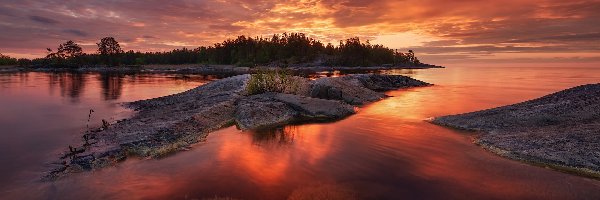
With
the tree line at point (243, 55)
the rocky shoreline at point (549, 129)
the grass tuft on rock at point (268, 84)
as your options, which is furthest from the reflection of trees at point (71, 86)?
the tree line at point (243, 55)

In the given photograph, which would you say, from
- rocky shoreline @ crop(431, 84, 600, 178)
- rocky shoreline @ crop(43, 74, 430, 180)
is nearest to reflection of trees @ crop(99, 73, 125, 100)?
rocky shoreline @ crop(43, 74, 430, 180)

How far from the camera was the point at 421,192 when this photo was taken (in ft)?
24.4

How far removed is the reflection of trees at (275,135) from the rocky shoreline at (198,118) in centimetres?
76

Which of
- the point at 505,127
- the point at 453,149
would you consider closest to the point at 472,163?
the point at 453,149

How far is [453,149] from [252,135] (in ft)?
21.3

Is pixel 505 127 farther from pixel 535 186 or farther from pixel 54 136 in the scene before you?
pixel 54 136

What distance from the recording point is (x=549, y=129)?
1114cm

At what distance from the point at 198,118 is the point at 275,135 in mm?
3505

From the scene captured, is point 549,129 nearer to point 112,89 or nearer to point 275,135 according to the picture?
point 275,135

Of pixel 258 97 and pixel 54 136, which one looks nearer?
pixel 54 136

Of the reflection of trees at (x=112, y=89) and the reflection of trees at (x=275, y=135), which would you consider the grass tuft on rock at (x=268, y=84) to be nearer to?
the reflection of trees at (x=275, y=135)

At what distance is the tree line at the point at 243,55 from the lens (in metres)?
153

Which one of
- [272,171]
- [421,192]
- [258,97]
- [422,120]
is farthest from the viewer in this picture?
[258,97]

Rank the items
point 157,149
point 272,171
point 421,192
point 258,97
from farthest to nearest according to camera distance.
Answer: point 258,97 < point 157,149 < point 272,171 < point 421,192
